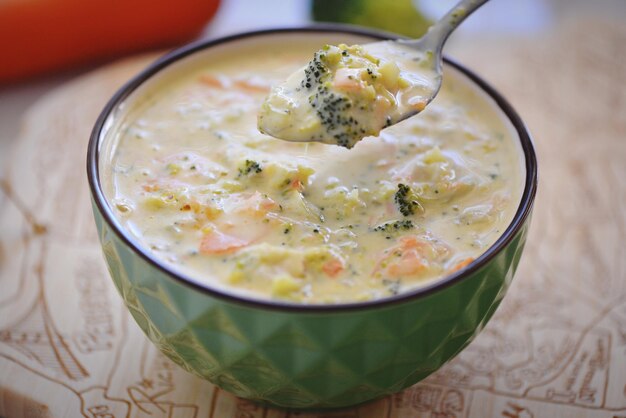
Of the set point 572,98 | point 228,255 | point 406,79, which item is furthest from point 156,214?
point 572,98

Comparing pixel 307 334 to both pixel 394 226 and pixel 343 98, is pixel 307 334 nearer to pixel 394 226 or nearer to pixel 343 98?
pixel 394 226

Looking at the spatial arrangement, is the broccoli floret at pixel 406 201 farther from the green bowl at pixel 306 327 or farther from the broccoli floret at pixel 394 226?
the green bowl at pixel 306 327

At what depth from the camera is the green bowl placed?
180cm

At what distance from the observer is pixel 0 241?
2.79 m

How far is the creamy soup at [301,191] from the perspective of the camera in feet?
6.44

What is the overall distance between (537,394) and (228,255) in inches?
39.1

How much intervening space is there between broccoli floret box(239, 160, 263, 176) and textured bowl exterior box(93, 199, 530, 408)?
1.34 feet

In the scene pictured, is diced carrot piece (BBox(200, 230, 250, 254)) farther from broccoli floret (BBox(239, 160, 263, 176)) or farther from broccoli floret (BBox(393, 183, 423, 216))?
broccoli floret (BBox(393, 183, 423, 216))

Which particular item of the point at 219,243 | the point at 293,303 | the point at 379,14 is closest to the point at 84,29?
the point at 379,14

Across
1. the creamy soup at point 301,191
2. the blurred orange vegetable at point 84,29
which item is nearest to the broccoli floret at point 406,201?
the creamy soup at point 301,191

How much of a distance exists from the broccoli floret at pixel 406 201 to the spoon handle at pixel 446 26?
1.59 ft

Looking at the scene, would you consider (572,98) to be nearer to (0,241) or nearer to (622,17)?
(622,17)

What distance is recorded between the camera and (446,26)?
7.91 ft

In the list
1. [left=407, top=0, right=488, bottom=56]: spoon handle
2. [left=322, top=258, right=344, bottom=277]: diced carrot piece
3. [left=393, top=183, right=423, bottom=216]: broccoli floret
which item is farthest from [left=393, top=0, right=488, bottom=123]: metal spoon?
[left=322, top=258, right=344, bottom=277]: diced carrot piece
